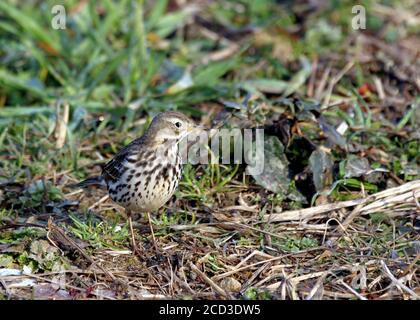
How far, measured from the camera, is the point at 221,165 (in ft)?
21.3

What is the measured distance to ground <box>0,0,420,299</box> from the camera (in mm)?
5328

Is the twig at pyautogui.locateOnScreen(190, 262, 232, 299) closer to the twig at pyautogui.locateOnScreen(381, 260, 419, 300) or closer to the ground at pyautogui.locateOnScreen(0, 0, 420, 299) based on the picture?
the ground at pyautogui.locateOnScreen(0, 0, 420, 299)

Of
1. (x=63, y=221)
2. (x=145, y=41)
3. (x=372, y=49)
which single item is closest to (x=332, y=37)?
(x=372, y=49)

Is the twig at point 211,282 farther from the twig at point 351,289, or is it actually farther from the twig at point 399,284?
the twig at point 399,284

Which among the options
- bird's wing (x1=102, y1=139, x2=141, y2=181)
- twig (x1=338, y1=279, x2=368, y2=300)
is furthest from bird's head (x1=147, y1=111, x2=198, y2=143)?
twig (x1=338, y1=279, x2=368, y2=300)

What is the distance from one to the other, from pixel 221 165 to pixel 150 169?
1.04 meters

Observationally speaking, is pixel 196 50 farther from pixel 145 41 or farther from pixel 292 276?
pixel 292 276

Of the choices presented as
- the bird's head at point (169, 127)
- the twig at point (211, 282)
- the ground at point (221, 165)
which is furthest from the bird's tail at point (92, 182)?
the twig at point (211, 282)

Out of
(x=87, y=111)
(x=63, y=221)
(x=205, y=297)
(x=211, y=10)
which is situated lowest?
(x=205, y=297)

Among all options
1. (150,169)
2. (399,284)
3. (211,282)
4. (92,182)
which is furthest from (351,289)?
(92,182)

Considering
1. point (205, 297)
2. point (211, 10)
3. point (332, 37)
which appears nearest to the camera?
point (205, 297)

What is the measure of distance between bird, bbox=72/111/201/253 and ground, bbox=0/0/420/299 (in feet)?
1.06

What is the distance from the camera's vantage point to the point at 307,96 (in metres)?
7.96

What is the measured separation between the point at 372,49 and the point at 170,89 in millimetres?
2526
